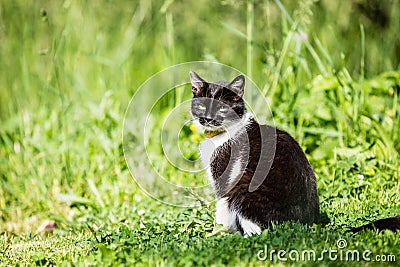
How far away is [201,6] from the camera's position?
266 inches

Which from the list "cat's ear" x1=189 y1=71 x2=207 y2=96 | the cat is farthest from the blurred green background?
the cat

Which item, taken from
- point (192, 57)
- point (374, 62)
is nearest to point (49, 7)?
point (192, 57)

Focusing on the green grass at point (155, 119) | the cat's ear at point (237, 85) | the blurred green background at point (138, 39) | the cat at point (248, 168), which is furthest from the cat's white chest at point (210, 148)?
the blurred green background at point (138, 39)

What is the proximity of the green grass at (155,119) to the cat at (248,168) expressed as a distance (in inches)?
5.3

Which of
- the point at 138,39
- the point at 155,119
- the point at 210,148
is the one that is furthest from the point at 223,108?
the point at 138,39

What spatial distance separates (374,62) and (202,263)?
439 centimetres

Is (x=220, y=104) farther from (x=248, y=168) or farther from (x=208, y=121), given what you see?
(x=248, y=168)

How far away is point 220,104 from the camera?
139 inches

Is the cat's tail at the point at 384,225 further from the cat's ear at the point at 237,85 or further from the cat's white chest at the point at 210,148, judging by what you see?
the cat's ear at the point at 237,85

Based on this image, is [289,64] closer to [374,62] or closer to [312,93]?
[312,93]

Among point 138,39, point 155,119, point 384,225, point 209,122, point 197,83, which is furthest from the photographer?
point 138,39

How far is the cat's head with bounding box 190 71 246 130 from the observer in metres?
3.53

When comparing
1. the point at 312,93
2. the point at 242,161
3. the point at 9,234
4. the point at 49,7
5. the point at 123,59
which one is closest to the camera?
the point at 242,161

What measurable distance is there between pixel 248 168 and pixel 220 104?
398 mm
